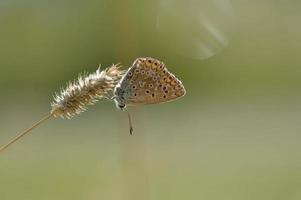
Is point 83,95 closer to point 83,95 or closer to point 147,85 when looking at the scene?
point 83,95

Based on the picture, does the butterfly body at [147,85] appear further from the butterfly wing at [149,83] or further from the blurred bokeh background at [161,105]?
the blurred bokeh background at [161,105]

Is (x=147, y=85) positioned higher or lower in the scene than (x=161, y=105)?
lower

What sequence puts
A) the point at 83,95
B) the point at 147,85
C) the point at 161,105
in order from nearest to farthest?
1. the point at 83,95
2. the point at 147,85
3. the point at 161,105

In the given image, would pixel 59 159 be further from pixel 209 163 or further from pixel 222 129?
pixel 222 129

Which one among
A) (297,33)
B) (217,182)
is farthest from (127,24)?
(217,182)

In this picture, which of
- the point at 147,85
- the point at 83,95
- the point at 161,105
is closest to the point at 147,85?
the point at 147,85

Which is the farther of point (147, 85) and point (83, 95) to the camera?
point (147, 85)

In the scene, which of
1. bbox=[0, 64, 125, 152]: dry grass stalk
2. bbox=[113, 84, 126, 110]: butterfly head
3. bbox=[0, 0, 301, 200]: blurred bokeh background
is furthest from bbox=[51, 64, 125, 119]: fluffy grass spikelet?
bbox=[0, 0, 301, 200]: blurred bokeh background
